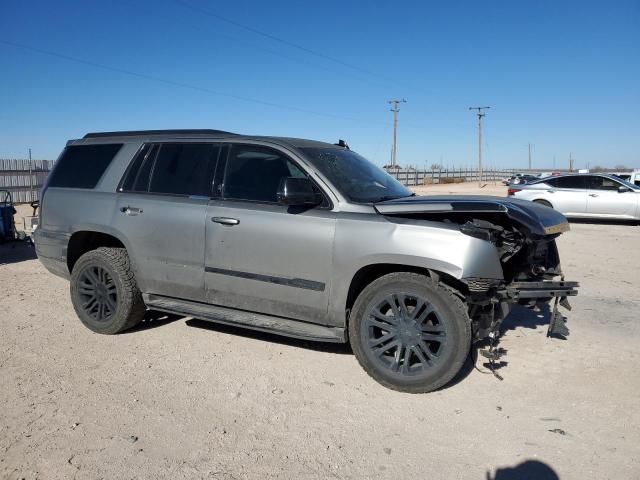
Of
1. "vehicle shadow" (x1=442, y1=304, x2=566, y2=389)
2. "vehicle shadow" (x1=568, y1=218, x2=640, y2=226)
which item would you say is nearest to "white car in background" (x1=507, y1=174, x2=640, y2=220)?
"vehicle shadow" (x1=568, y1=218, x2=640, y2=226)

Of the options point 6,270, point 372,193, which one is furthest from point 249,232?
point 6,270

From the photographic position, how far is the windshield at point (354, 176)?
173 inches

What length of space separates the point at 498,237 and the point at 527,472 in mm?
1769

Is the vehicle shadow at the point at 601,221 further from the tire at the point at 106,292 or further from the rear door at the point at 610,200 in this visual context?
the tire at the point at 106,292

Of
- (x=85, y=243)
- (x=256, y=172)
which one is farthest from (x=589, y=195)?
(x=85, y=243)

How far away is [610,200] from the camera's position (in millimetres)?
15594

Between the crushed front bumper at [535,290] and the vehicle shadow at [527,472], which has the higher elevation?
the crushed front bumper at [535,290]

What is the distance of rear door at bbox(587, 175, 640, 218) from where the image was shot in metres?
15.4

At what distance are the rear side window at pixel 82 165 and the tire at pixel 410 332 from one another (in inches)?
121

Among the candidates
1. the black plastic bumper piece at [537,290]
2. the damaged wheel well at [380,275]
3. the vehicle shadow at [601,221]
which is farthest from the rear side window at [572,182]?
the damaged wheel well at [380,275]

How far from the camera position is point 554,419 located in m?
3.52

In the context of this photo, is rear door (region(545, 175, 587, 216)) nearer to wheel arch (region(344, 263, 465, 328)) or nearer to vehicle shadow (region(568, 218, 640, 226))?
vehicle shadow (region(568, 218, 640, 226))

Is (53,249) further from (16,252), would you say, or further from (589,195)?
(589,195)

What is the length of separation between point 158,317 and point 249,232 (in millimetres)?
2101
